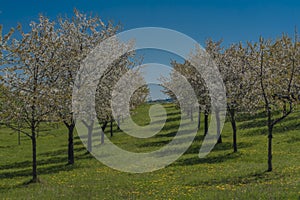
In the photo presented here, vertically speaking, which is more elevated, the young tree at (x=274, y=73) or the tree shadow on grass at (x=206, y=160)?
the young tree at (x=274, y=73)

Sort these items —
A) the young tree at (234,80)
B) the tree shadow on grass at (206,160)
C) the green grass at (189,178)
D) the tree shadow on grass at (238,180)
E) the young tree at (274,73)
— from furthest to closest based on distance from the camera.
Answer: the young tree at (234,80), the tree shadow on grass at (206,160), the young tree at (274,73), the tree shadow on grass at (238,180), the green grass at (189,178)

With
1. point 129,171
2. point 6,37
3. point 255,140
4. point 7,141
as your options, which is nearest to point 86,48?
point 129,171

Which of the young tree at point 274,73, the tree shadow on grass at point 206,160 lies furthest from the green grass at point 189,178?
the young tree at point 274,73

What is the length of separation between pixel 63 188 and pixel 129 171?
6.52 m

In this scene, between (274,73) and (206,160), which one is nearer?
(274,73)

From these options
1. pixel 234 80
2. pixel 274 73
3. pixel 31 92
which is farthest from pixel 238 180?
pixel 234 80

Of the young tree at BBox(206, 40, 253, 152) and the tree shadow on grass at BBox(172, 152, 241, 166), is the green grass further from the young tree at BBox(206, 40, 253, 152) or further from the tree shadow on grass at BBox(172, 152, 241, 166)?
the young tree at BBox(206, 40, 253, 152)

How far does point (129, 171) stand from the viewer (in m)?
25.2

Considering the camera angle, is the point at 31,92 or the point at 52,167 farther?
the point at 52,167

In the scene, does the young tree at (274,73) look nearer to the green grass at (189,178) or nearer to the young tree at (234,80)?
the green grass at (189,178)

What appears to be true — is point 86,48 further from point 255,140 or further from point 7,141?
point 7,141

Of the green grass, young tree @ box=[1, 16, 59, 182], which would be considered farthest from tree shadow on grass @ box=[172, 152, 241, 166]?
young tree @ box=[1, 16, 59, 182]

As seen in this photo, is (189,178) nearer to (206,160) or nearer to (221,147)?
(206,160)

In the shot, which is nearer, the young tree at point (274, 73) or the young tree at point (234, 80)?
the young tree at point (274, 73)
